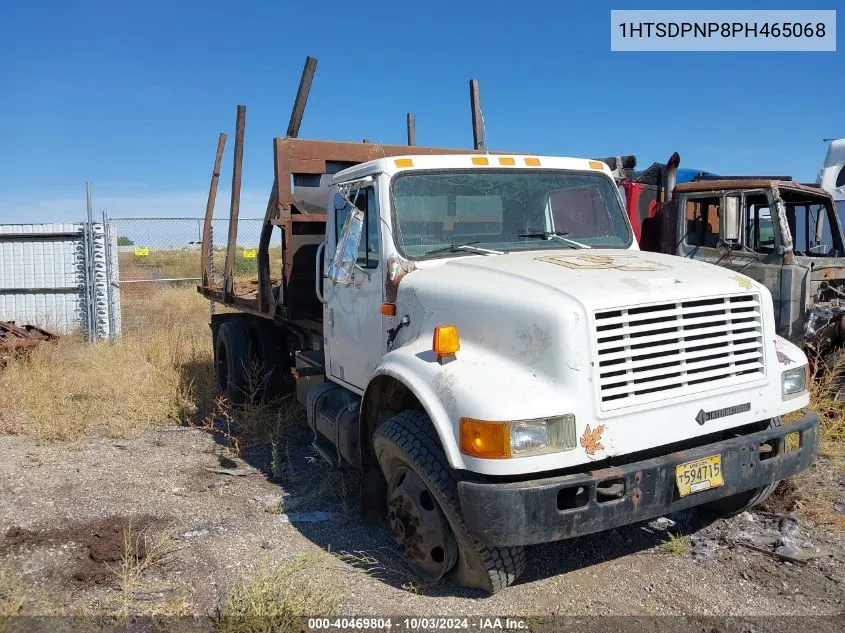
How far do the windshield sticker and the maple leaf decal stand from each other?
94 centimetres

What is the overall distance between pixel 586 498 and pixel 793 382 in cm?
148

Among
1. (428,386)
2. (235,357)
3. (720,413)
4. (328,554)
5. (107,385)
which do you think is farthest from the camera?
(107,385)

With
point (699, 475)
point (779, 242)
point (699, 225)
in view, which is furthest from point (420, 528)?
point (699, 225)

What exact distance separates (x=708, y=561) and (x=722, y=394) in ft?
3.50

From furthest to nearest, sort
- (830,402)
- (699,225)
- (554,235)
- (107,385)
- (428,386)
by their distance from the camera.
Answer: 1. (107,385)
2. (699,225)
3. (830,402)
4. (554,235)
5. (428,386)

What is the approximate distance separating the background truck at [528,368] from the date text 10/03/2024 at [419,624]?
19cm

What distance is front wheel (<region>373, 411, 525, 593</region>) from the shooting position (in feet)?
10.7

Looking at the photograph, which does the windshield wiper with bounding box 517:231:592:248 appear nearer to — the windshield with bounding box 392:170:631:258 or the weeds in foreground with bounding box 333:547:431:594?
the windshield with bounding box 392:170:631:258

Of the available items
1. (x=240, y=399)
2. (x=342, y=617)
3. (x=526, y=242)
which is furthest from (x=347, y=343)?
(x=240, y=399)

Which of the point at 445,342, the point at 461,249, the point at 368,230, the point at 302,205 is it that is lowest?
the point at 445,342

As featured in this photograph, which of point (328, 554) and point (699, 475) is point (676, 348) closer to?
point (699, 475)

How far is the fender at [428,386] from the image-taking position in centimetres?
310

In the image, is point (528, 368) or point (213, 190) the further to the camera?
point (213, 190)

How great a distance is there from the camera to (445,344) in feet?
11.0
